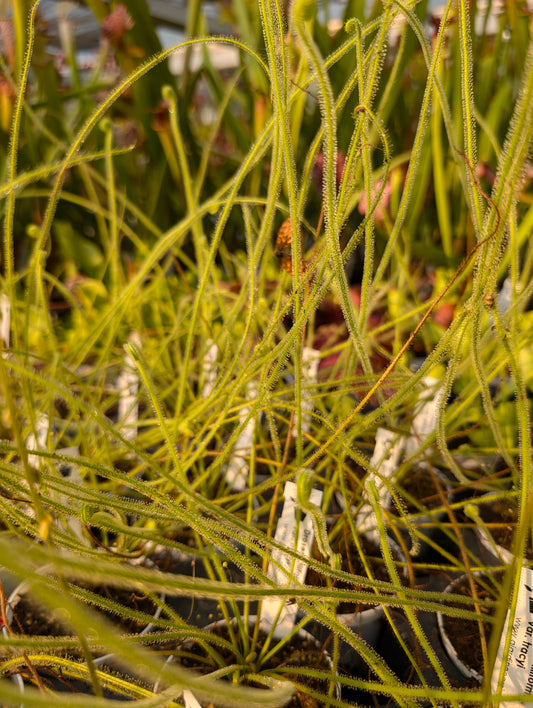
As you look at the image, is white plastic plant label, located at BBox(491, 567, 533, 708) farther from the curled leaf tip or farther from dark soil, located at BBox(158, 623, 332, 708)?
the curled leaf tip

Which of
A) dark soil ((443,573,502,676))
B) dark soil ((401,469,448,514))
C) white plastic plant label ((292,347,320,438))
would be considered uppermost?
white plastic plant label ((292,347,320,438))

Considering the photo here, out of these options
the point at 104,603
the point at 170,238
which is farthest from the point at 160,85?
the point at 104,603

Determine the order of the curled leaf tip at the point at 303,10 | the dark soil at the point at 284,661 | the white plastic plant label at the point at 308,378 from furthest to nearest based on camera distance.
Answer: the white plastic plant label at the point at 308,378 < the dark soil at the point at 284,661 < the curled leaf tip at the point at 303,10

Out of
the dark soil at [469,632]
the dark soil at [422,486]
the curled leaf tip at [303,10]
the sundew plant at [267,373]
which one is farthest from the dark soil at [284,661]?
the curled leaf tip at [303,10]

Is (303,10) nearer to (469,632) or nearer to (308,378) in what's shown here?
(308,378)

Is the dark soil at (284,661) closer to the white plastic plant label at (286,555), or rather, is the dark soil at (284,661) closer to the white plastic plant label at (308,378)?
the white plastic plant label at (286,555)

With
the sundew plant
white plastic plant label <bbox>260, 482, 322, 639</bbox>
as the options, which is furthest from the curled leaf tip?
white plastic plant label <bbox>260, 482, 322, 639</bbox>

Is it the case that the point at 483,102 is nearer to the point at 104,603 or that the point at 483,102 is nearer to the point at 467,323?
the point at 467,323

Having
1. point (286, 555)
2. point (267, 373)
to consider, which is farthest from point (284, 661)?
point (267, 373)
